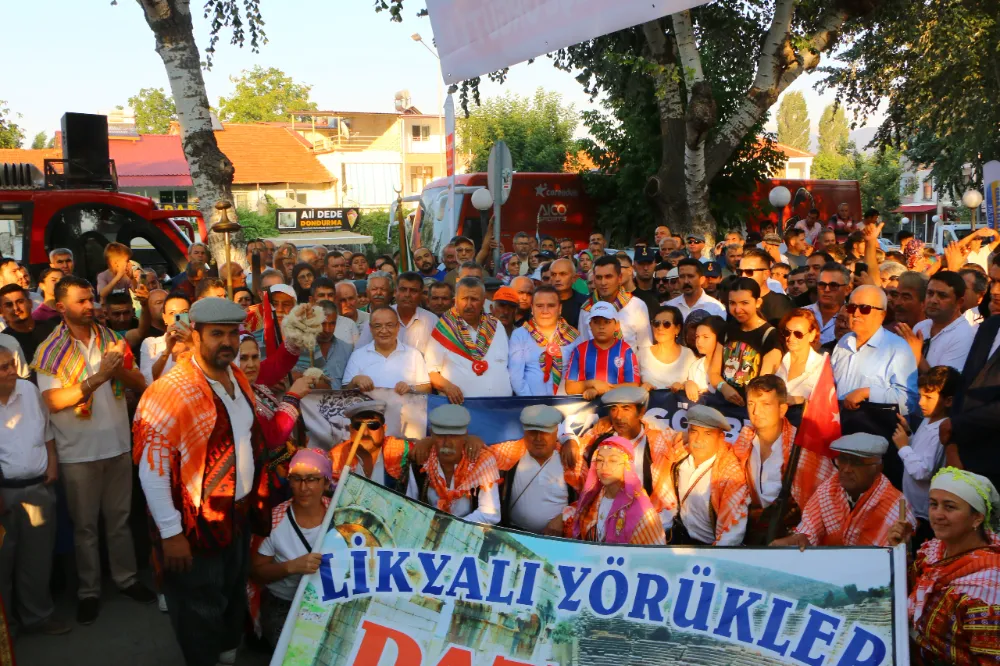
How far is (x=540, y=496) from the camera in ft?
17.6

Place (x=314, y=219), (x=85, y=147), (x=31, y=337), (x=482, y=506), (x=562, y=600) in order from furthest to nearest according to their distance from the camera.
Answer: (x=314, y=219), (x=85, y=147), (x=31, y=337), (x=482, y=506), (x=562, y=600)

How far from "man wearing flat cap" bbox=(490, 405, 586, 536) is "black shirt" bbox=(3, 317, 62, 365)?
312cm

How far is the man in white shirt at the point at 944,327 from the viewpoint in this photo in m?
5.80

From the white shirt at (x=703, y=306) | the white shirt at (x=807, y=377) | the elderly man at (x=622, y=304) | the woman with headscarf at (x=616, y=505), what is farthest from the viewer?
the white shirt at (x=703, y=306)

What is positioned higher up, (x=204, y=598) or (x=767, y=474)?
(x=767, y=474)

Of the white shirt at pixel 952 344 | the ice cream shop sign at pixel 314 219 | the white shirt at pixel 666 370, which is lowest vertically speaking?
the white shirt at pixel 666 370

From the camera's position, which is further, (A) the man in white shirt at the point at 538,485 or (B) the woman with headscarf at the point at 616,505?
(A) the man in white shirt at the point at 538,485

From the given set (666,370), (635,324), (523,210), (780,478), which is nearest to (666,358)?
(666,370)

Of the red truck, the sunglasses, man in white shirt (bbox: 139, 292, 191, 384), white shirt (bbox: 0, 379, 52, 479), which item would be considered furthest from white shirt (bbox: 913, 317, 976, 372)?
the red truck

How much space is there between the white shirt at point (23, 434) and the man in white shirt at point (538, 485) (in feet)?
8.48

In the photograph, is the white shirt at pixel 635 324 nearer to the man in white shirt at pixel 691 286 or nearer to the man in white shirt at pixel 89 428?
the man in white shirt at pixel 691 286

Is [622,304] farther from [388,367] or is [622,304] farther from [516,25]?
[516,25]

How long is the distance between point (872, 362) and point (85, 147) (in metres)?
11.6

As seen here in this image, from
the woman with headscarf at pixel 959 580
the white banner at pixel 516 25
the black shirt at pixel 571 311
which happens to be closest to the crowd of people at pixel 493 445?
the woman with headscarf at pixel 959 580
